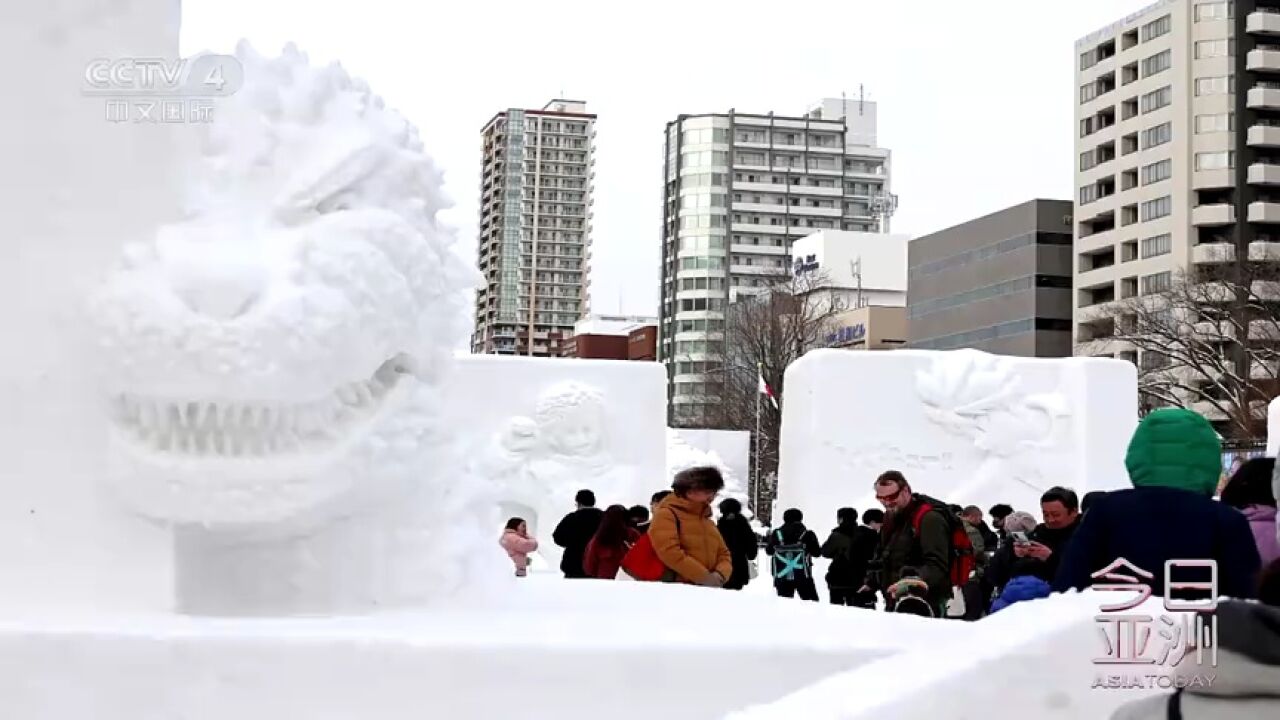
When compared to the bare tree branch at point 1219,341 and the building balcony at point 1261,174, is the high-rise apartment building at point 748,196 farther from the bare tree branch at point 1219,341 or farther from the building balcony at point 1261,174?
the bare tree branch at point 1219,341

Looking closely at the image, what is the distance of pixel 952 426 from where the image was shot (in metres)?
14.8

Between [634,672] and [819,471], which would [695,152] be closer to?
[819,471]

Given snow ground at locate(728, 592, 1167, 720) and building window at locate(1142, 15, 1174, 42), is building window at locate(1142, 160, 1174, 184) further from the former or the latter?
snow ground at locate(728, 592, 1167, 720)

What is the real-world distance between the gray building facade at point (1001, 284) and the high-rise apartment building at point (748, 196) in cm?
1563

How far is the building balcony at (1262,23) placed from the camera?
40.8 m

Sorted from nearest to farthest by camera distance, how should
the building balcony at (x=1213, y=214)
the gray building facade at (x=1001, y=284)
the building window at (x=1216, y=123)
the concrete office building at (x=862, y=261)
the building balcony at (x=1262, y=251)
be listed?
1. the building balcony at (x=1262, y=251)
2. the building balcony at (x=1213, y=214)
3. the building window at (x=1216, y=123)
4. the gray building facade at (x=1001, y=284)
5. the concrete office building at (x=862, y=261)

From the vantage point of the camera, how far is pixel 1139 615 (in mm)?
1881

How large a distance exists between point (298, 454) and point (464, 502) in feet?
2.40

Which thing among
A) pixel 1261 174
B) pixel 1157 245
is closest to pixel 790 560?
pixel 1261 174

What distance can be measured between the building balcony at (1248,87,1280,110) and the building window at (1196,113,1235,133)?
0.68 meters

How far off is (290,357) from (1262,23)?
4369 centimetres

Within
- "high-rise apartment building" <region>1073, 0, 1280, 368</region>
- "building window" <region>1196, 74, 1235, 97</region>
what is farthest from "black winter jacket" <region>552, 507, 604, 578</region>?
"building window" <region>1196, 74, 1235, 97</region>

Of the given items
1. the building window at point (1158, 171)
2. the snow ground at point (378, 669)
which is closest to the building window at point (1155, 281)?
the building window at point (1158, 171)

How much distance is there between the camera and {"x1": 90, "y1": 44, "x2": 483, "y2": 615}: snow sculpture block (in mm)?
2832
